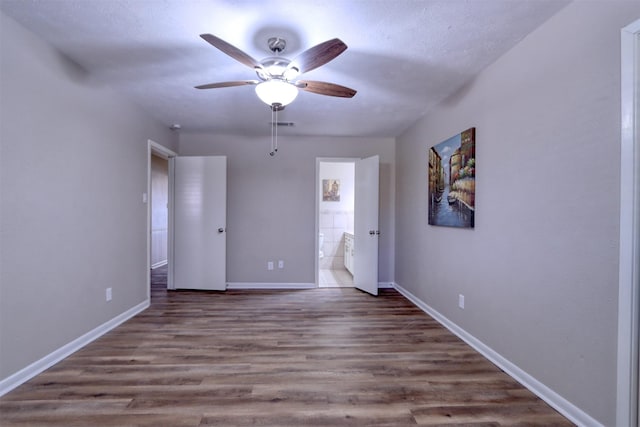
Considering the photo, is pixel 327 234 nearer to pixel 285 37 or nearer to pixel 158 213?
pixel 158 213

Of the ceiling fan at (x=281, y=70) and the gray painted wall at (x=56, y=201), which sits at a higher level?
the ceiling fan at (x=281, y=70)

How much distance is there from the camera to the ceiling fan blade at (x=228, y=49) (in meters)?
1.54

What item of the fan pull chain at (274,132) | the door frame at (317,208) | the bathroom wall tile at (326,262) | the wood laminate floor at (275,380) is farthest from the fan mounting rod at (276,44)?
the bathroom wall tile at (326,262)

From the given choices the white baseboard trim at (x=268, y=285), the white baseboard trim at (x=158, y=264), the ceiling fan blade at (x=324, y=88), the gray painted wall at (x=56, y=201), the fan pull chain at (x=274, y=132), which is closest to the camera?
the gray painted wall at (x=56, y=201)

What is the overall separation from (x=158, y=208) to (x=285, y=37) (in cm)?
545

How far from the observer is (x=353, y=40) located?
6.57 feet

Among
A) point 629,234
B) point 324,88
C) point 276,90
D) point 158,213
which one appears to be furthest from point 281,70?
point 158,213

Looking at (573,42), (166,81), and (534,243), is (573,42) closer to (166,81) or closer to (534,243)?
(534,243)

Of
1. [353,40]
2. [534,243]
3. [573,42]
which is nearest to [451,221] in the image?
[534,243]

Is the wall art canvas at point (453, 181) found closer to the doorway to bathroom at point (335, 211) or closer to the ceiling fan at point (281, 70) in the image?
the ceiling fan at point (281, 70)

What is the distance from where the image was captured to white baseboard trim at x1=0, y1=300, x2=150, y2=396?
6.03 feet

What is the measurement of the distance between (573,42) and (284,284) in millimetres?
4057

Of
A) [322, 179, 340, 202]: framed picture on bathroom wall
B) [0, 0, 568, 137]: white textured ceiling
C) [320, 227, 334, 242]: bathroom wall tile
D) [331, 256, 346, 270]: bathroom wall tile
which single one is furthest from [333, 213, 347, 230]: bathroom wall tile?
[0, 0, 568, 137]: white textured ceiling

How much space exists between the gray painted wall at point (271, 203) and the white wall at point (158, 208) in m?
2.36
